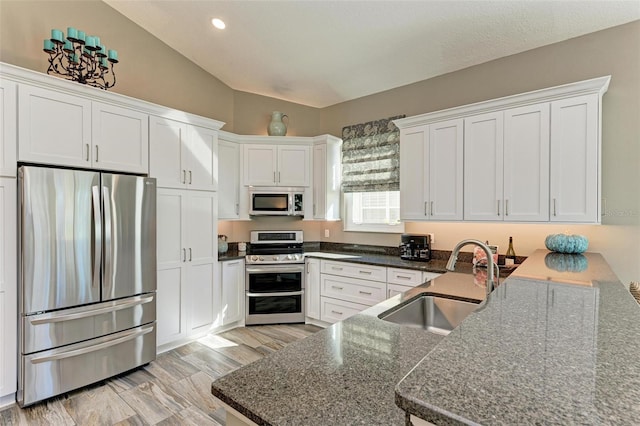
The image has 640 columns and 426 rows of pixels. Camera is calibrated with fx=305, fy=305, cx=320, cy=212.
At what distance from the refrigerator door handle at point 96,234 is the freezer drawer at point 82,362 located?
0.53m

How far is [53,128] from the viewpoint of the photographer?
93.7 inches

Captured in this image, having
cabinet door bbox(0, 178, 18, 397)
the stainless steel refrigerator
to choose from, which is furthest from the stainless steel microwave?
cabinet door bbox(0, 178, 18, 397)

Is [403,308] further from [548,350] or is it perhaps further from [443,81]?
[443,81]

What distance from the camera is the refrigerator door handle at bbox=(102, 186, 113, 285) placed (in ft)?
8.23

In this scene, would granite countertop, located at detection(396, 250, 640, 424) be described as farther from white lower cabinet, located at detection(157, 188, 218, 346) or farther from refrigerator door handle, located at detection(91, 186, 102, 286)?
white lower cabinet, located at detection(157, 188, 218, 346)

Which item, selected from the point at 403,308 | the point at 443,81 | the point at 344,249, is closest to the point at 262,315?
the point at 344,249

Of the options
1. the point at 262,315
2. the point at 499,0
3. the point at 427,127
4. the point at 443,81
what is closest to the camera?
the point at 499,0

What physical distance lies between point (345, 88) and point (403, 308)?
3.10 m

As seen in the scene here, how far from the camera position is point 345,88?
13.0 ft

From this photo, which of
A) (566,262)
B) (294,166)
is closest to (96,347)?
(294,166)

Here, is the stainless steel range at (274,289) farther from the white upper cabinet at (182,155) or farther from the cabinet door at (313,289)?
the white upper cabinet at (182,155)

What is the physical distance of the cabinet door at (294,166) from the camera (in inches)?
161

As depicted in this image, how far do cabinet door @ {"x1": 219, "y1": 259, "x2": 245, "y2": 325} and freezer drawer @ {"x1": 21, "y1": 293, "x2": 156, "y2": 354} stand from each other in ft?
2.91

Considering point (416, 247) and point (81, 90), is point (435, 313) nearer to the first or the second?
point (416, 247)
